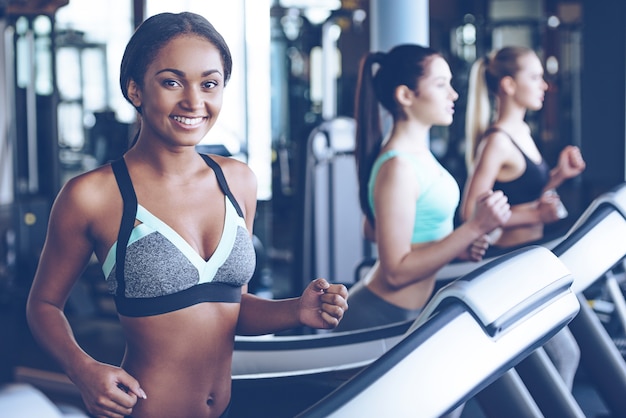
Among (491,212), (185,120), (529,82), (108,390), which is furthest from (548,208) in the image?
(108,390)

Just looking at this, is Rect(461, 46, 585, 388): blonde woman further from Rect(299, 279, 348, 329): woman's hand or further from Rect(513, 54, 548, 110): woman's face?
Rect(299, 279, 348, 329): woman's hand

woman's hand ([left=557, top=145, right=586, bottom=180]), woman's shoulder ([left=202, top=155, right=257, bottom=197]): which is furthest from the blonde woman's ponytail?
woman's shoulder ([left=202, top=155, right=257, bottom=197])

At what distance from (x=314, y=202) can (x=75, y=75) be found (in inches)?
312

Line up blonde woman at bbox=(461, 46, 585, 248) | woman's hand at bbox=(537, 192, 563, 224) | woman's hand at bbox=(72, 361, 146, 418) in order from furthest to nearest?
1. blonde woman at bbox=(461, 46, 585, 248)
2. woman's hand at bbox=(537, 192, 563, 224)
3. woman's hand at bbox=(72, 361, 146, 418)

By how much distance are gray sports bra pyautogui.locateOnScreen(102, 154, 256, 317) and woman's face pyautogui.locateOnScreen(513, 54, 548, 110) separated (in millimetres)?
1855

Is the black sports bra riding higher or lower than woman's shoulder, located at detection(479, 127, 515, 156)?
lower

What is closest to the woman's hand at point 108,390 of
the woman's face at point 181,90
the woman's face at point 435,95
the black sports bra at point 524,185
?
the woman's face at point 181,90

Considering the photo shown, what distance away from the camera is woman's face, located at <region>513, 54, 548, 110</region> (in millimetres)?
2996

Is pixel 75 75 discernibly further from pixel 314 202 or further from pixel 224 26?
pixel 314 202

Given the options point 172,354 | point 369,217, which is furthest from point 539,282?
point 369,217

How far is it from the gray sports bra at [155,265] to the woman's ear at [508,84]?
1854 mm

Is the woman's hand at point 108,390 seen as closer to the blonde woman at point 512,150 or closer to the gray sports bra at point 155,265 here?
the gray sports bra at point 155,265

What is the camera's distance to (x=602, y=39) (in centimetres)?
613

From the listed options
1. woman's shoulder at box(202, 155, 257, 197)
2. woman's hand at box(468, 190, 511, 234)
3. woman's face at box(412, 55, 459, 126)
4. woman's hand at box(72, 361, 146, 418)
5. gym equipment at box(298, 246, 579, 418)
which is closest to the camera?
gym equipment at box(298, 246, 579, 418)
